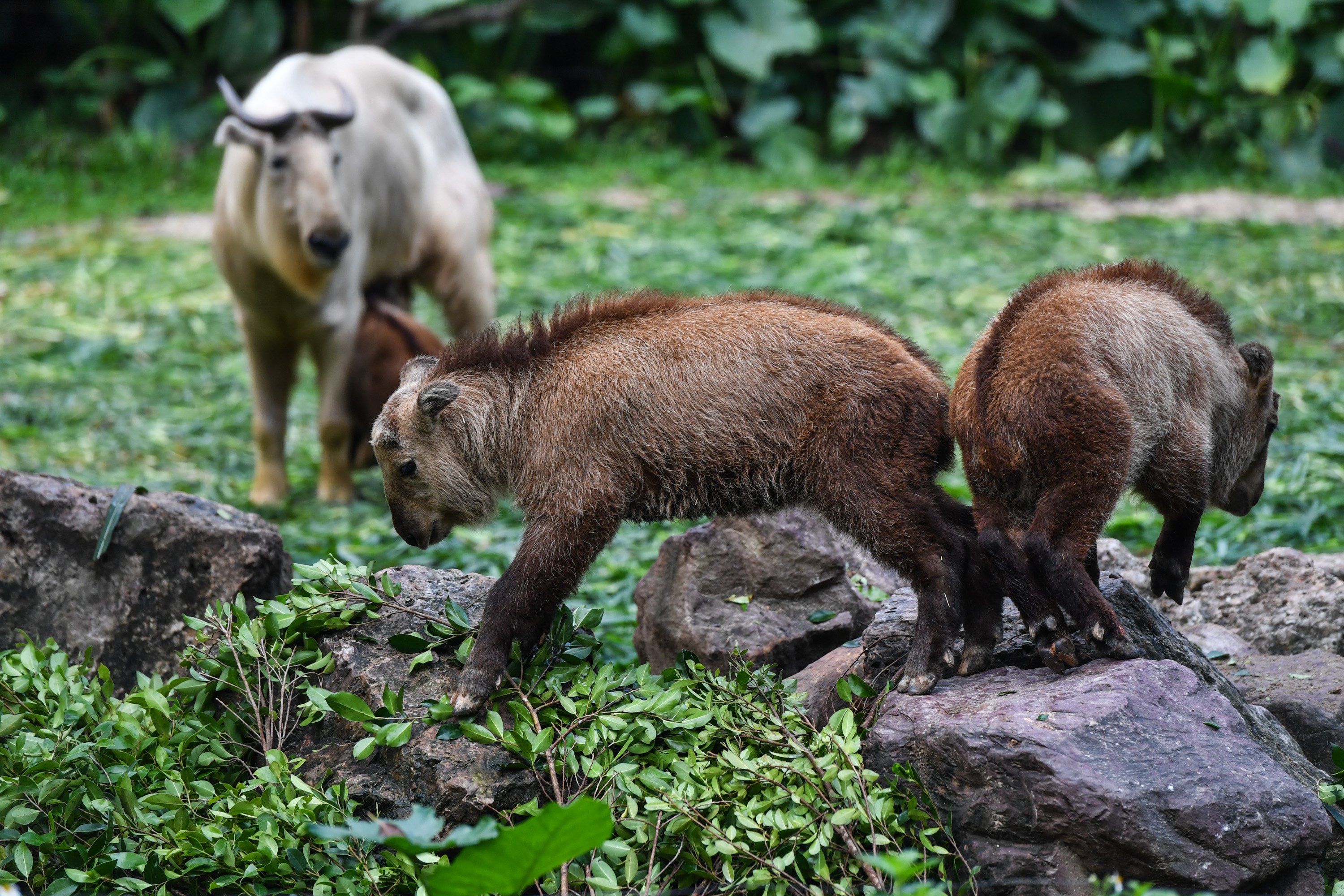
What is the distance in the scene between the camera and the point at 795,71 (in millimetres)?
15812

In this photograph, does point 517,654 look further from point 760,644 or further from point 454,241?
point 454,241

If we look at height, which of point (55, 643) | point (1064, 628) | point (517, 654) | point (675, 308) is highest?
point (675, 308)

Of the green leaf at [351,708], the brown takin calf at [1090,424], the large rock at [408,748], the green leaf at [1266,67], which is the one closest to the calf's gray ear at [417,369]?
the large rock at [408,748]

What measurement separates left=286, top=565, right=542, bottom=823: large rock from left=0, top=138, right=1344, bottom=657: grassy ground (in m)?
1.23

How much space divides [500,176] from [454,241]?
612cm

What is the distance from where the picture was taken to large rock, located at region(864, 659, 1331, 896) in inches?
112

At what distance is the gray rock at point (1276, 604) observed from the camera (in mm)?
4289

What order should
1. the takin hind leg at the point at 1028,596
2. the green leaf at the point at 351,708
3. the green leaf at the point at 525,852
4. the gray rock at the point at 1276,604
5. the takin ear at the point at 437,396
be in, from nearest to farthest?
1. the green leaf at the point at 525,852
2. the takin hind leg at the point at 1028,596
3. the green leaf at the point at 351,708
4. the takin ear at the point at 437,396
5. the gray rock at the point at 1276,604

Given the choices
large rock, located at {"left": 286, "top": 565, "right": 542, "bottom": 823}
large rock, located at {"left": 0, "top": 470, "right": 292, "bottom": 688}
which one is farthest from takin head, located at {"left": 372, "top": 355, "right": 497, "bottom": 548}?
large rock, located at {"left": 0, "top": 470, "right": 292, "bottom": 688}

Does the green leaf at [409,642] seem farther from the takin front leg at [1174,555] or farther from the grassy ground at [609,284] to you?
the takin front leg at [1174,555]

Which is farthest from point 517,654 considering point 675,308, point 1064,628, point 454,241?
point 454,241

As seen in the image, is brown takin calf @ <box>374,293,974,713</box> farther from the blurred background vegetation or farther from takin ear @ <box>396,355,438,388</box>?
the blurred background vegetation

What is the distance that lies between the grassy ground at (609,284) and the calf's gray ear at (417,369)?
138cm

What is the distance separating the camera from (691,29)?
15.8 metres
